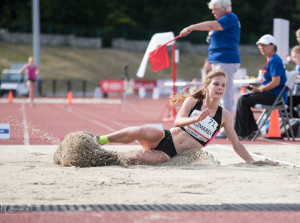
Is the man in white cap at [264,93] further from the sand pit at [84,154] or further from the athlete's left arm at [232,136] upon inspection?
the sand pit at [84,154]

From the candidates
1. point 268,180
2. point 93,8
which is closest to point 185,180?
point 268,180

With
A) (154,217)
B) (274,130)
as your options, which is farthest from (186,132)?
(274,130)

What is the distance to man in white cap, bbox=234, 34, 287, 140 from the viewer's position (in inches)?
401

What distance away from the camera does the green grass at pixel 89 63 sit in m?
52.2

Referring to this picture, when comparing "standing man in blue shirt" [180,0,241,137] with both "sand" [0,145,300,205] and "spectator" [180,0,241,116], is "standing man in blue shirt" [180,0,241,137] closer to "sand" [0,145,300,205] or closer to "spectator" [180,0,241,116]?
"spectator" [180,0,241,116]

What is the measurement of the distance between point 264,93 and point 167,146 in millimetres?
4026

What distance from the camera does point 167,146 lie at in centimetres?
672

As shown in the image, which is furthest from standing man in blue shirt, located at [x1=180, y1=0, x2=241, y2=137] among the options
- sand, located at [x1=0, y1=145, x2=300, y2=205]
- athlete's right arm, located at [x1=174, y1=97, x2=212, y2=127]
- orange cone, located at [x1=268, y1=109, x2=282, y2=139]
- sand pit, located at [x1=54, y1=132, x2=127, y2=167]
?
sand pit, located at [x1=54, y1=132, x2=127, y2=167]

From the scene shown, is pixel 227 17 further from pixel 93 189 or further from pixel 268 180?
pixel 93 189

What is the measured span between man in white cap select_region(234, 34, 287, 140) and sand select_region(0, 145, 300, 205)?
2951mm

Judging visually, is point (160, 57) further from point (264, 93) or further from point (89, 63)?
point (89, 63)

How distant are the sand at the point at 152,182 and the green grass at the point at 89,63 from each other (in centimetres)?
4357

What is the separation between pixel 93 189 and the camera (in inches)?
193

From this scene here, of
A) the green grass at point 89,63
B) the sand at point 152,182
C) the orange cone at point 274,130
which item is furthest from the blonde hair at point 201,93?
the green grass at point 89,63
